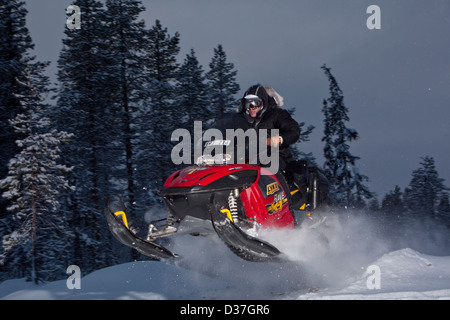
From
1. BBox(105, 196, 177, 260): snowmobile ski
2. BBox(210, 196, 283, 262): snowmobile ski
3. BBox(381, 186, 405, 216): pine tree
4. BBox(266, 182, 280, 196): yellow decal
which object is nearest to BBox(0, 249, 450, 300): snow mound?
BBox(210, 196, 283, 262): snowmobile ski

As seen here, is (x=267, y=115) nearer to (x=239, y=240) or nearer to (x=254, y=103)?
(x=254, y=103)

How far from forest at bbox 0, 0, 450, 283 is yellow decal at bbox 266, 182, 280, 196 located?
11.1m

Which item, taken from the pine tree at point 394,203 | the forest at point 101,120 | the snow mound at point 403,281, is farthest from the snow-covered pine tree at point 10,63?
the pine tree at point 394,203

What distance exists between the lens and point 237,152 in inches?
210

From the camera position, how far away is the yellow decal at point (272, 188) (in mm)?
5293

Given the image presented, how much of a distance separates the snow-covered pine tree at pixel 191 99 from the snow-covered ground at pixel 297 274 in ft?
44.1

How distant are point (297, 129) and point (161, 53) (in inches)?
698

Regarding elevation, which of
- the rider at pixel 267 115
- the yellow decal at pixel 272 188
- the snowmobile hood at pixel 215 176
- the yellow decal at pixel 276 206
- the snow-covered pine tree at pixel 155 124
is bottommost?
the yellow decal at pixel 276 206

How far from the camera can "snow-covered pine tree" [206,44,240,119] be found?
974 inches

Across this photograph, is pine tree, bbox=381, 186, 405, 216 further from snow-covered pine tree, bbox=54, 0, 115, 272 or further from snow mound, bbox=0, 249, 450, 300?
snow mound, bbox=0, 249, 450, 300

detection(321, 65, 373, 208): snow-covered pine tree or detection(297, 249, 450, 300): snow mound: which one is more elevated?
A: detection(321, 65, 373, 208): snow-covered pine tree

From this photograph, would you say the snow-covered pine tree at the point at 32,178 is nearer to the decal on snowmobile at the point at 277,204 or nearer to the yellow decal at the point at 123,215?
the yellow decal at the point at 123,215

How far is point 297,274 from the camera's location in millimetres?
6141

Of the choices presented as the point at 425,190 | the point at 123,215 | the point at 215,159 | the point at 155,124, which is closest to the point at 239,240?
the point at 215,159
